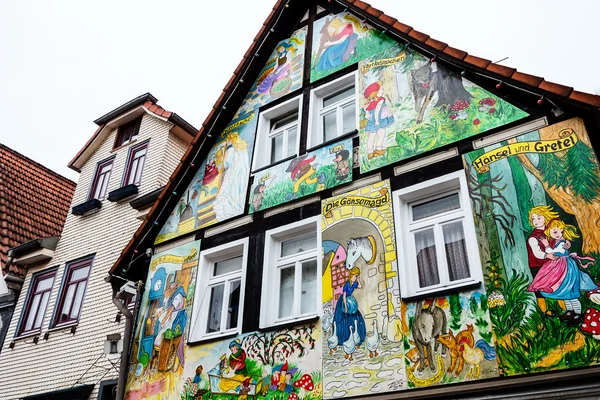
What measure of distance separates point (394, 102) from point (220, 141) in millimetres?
3707

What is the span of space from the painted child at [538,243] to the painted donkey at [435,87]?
2.01 metres

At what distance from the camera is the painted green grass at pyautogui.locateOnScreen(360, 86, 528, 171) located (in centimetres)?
662

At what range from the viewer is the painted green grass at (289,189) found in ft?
25.6

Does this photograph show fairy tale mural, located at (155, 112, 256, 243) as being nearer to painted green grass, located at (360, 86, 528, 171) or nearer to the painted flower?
painted green grass, located at (360, 86, 528, 171)

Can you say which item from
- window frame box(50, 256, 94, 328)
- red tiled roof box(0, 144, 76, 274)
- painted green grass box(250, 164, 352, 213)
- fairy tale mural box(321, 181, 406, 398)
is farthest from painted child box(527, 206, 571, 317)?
red tiled roof box(0, 144, 76, 274)

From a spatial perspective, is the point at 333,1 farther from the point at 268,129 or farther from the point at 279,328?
the point at 279,328

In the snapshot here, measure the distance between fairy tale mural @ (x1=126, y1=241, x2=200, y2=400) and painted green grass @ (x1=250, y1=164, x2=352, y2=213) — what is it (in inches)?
61.5

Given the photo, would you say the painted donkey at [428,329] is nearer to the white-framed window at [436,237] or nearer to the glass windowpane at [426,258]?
the white-framed window at [436,237]

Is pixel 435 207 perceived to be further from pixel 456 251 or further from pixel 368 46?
pixel 368 46

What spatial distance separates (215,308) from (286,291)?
136 centimetres

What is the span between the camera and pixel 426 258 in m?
6.47

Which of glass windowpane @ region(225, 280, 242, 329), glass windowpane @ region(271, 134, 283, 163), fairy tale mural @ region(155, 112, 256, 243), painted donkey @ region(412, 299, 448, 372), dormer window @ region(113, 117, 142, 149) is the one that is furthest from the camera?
dormer window @ region(113, 117, 142, 149)

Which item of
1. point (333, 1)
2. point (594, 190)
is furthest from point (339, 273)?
point (333, 1)

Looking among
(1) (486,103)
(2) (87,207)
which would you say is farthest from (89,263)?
(1) (486,103)
